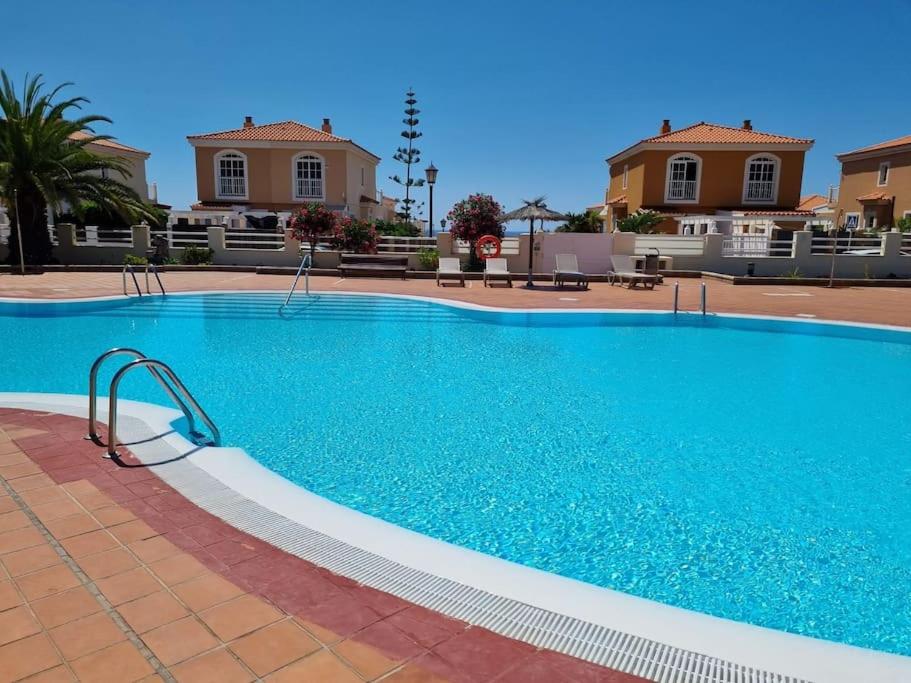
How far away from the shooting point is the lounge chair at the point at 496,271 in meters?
18.9

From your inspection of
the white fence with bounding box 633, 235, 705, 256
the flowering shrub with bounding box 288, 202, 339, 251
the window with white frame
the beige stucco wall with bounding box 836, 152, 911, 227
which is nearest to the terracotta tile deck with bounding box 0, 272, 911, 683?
the flowering shrub with bounding box 288, 202, 339, 251

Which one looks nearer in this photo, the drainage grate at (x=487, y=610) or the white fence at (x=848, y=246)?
the drainage grate at (x=487, y=610)

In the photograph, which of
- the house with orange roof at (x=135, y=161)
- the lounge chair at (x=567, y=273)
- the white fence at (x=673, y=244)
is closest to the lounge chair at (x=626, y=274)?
the lounge chair at (x=567, y=273)

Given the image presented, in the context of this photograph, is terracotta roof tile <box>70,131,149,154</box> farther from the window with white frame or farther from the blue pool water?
the window with white frame

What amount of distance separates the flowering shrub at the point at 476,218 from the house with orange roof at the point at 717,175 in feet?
48.4

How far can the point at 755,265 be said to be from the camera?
2208 centimetres

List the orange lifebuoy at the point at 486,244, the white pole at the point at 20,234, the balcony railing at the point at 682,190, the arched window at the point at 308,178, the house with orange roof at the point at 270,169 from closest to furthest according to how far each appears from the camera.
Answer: the white pole at the point at 20,234, the orange lifebuoy at the point at 486,244, the balcony railing at the point at 682,190, the house with orange roof at the point at 270,169, the arched window at the point at 308,178

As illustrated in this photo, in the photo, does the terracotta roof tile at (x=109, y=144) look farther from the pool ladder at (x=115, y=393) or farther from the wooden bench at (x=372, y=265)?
the pool ladder at (x=115, y=393)

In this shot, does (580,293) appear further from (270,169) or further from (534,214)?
(270,169)

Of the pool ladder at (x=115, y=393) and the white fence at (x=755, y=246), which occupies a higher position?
the white fence at (x=755, y=246)

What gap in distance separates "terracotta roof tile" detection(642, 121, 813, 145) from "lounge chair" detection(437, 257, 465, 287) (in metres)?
18.1

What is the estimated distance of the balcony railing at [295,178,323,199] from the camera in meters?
33.8

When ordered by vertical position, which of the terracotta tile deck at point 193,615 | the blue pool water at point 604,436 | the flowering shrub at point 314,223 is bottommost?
the blue pool water at point 604,436

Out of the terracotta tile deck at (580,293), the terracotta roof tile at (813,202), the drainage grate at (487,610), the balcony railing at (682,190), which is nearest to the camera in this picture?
the drainage grate at (487,610)
